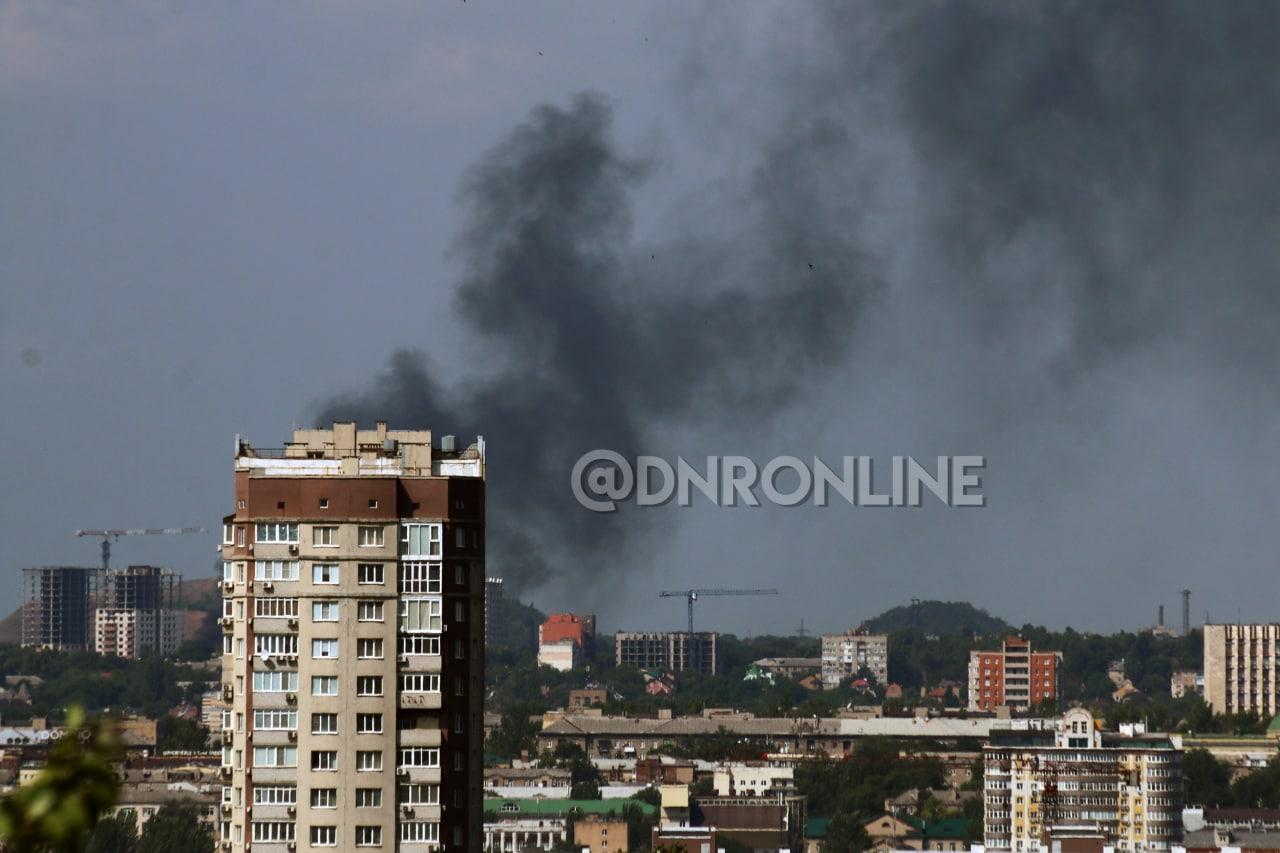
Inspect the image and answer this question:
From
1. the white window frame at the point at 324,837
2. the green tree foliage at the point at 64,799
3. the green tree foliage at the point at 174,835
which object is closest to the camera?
the green tree foliage at the point at 64,799

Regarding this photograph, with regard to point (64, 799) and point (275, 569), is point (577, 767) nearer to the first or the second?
point (275, 569)

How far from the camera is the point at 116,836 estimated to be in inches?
3167

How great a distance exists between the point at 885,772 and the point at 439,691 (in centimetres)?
10095

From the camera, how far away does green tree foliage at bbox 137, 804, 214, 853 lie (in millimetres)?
78500

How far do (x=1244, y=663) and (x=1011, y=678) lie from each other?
21.5m

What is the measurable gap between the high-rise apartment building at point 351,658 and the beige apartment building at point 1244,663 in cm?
14893

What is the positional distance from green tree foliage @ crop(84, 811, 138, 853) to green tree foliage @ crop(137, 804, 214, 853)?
1.18 feet

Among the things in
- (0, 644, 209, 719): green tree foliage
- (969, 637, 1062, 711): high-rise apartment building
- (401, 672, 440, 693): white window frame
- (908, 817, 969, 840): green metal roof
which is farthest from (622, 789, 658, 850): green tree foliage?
(969, 637, 1062, 711): high-rise apartment building

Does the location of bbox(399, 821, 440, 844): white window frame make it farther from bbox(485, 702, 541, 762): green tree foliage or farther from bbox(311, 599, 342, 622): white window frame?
bbox(485, 702, 541, 762): green tree foliage

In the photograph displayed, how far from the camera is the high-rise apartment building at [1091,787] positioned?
3686 inches

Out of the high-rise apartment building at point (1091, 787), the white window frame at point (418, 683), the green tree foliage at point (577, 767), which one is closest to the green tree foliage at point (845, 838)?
the high-rise apartment building at point (1091, 787)

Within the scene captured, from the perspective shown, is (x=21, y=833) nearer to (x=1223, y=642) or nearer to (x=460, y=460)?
(x=460, y=460)

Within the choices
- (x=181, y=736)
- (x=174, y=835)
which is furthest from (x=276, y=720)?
(x=181, y=736)

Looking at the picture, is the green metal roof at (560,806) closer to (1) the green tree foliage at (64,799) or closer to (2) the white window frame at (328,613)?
(2) the white window frame at (328,613)
